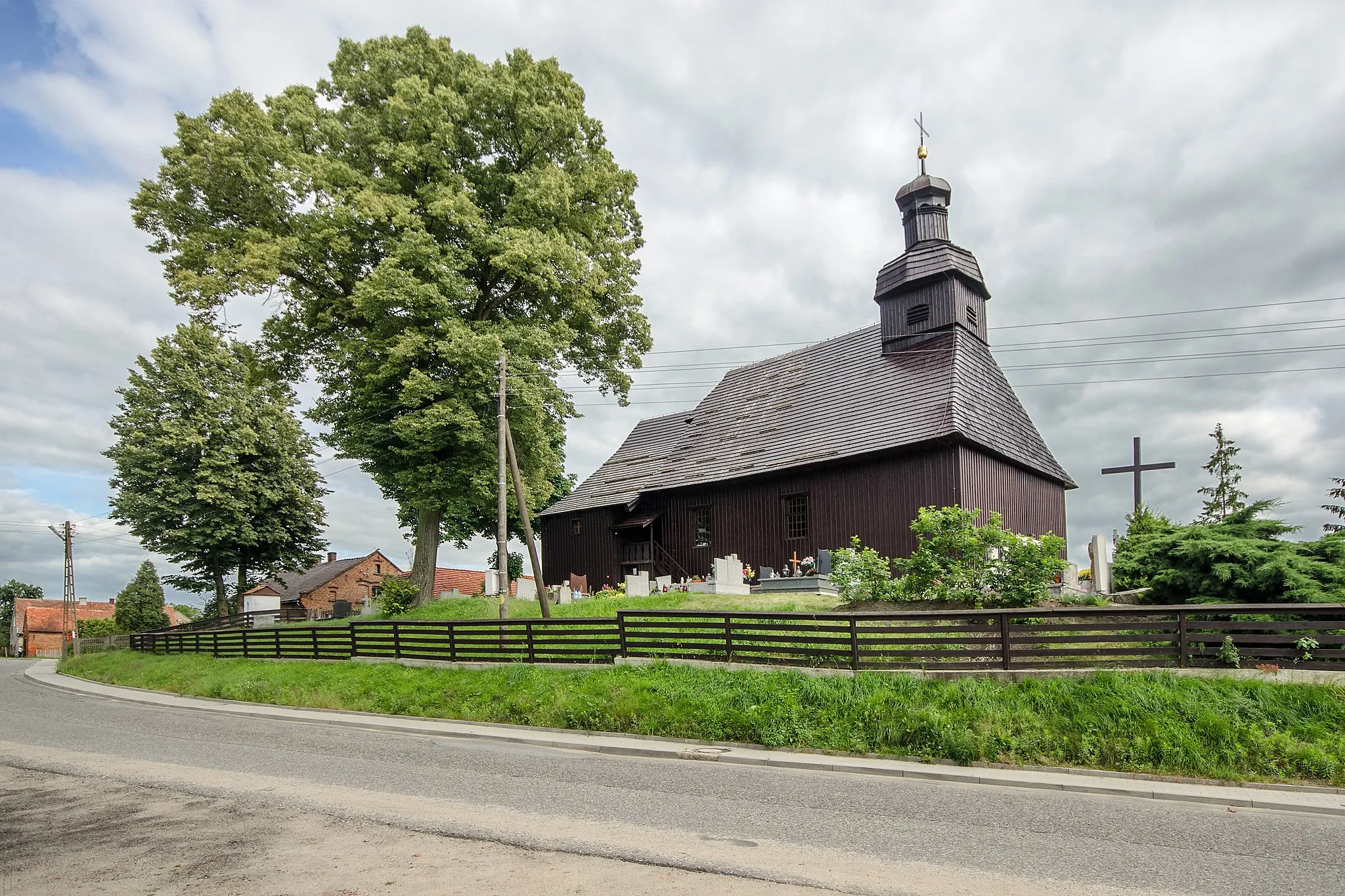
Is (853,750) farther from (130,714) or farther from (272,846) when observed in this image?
(130,714)

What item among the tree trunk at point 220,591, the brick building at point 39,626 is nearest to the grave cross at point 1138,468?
the tree trunk at point 220,591

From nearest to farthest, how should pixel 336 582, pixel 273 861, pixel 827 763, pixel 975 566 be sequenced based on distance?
pixel 273 861, pixel 827 763, pixel 975 566, pixel 336 582

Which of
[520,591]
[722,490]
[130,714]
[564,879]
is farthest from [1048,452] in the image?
[130,714]

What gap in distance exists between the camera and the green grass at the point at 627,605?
19.3m

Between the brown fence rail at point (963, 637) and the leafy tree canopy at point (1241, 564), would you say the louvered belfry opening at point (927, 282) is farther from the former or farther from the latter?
the brown fence rail at point (963, 637)

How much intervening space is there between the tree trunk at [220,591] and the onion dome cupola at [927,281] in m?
31.7

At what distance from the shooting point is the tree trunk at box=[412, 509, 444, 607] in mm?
25938

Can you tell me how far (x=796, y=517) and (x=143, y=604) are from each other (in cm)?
3585

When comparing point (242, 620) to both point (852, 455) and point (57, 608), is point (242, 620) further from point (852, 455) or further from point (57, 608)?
point (57, 608)

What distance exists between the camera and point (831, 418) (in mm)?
26859

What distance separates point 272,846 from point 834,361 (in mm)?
25924

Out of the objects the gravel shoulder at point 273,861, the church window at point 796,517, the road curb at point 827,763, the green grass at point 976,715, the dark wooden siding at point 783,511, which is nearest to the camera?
the gravel shoulder at point 273,861

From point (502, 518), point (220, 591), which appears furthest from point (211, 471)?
point (502, 518)

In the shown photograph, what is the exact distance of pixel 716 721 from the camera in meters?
12.0
